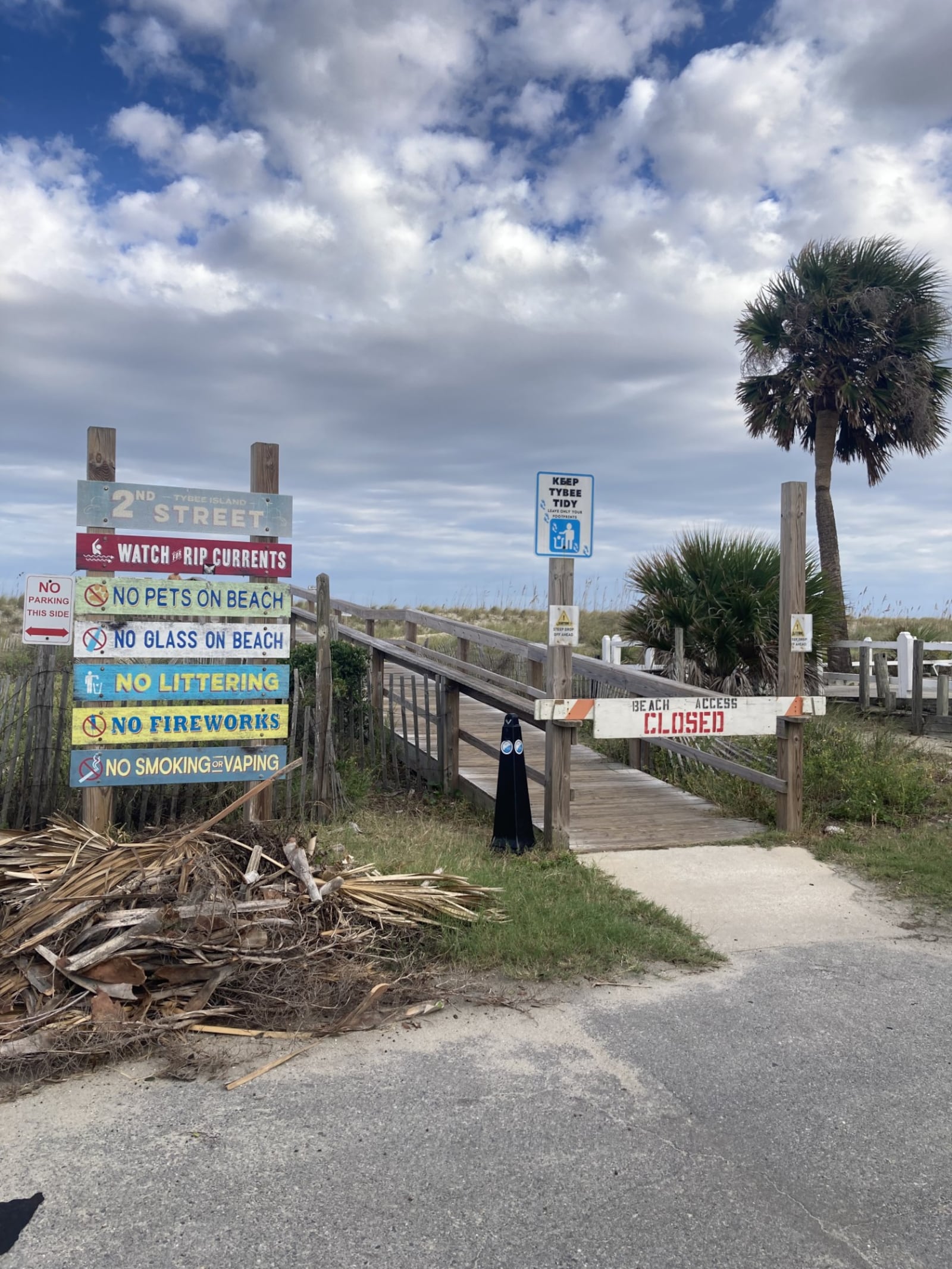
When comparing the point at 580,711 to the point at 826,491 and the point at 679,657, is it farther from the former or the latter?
the point at 826,491

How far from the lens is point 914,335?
2066 cm

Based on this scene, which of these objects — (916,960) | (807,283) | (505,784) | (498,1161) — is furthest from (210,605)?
(807,283)

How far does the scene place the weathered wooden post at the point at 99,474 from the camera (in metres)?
6.44

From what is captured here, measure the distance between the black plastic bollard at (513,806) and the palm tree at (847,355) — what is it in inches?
573

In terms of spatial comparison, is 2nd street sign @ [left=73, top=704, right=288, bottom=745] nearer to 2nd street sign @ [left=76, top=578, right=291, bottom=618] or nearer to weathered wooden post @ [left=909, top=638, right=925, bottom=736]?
2nd street sign @ [left=76, top=578, right=291, bottom=618]

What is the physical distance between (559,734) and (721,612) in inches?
266

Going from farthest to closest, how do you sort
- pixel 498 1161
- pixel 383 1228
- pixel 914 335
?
pixel 914 335
pixel 498 1161
pixel 383 1228

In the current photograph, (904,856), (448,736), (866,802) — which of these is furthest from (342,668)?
(904,856)

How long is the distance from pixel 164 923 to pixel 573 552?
395 centimetres

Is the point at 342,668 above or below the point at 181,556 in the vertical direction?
below

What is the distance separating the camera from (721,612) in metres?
13.4

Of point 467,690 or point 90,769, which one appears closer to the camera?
point 90,769

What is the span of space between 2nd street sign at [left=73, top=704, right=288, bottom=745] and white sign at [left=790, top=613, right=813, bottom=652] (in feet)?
13.5

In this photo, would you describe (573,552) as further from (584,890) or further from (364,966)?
(364,966)
